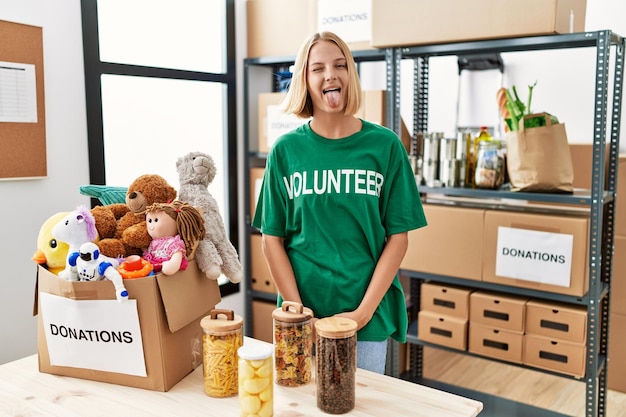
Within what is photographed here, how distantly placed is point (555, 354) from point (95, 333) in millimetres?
1830

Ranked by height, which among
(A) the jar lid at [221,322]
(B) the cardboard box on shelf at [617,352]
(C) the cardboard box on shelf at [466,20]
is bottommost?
(B) the cardboard box on shelf at [617,352]

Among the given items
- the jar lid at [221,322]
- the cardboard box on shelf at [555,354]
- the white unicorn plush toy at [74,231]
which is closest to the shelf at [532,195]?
the cardboard box on shelf at [555,354]

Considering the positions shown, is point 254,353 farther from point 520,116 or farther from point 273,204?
point 520,116

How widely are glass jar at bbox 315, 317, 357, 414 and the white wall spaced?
1.42 m

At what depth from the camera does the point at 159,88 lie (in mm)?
2760

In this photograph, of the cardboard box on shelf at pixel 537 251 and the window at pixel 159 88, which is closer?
the cardboard box on shelf at pixel 537 251

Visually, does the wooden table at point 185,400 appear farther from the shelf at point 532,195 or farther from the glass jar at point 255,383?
the shelf at point 532,195

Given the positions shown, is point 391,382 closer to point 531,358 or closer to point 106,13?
point 531,358

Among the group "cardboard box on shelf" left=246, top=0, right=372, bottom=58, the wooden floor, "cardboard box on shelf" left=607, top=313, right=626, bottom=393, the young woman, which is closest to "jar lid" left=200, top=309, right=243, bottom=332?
the young woman

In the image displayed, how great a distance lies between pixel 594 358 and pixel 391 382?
1.39 metres

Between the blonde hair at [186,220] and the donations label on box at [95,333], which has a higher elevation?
the blonde hair at [186,220]

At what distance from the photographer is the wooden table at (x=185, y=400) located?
112 centimetres

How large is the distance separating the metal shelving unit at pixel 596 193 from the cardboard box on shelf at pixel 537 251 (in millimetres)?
32

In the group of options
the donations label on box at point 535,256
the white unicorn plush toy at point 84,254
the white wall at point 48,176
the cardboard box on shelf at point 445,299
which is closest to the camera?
the white unicorn plush toy at point 84,254
